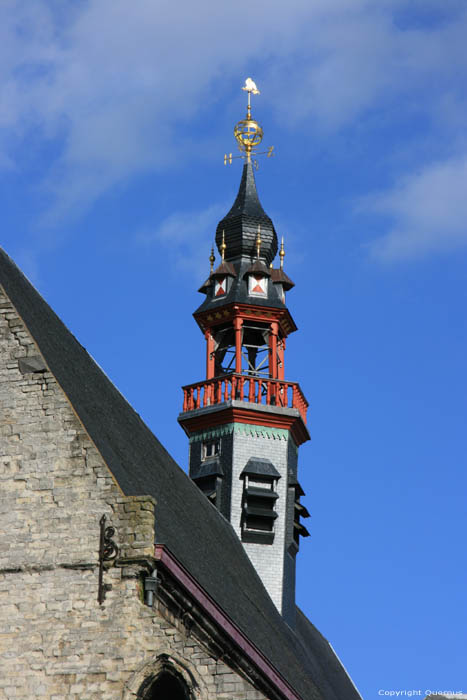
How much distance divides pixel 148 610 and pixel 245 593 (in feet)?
28.0

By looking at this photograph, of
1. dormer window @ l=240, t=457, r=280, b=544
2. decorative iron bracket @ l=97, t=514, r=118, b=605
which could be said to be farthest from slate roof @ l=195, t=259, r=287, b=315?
decorative iron bracket @ l=97, t=514, r=118, b=605

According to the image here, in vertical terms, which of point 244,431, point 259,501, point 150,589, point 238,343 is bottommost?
point 150,589

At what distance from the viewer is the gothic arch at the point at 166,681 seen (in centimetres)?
1784

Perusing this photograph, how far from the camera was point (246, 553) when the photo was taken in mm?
32188

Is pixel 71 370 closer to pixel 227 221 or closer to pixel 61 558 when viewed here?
pixel 61 558

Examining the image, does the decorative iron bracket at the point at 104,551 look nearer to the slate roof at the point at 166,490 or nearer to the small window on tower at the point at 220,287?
the slate roof at the point at 166,490

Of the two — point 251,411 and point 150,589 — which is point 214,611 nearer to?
point 150,589

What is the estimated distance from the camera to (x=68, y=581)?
18.5 metres

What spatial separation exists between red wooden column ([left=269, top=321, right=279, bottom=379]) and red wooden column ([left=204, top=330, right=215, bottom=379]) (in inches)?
58.6

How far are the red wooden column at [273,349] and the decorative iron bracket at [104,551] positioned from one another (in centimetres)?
1684

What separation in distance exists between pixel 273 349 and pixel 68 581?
685 inches

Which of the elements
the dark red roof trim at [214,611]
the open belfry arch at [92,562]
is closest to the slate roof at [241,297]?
the open belfry arch at [92,562]

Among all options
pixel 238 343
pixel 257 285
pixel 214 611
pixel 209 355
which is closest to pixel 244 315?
pixel 238 343

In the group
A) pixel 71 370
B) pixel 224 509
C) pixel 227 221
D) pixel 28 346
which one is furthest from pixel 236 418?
pixel 28 346
